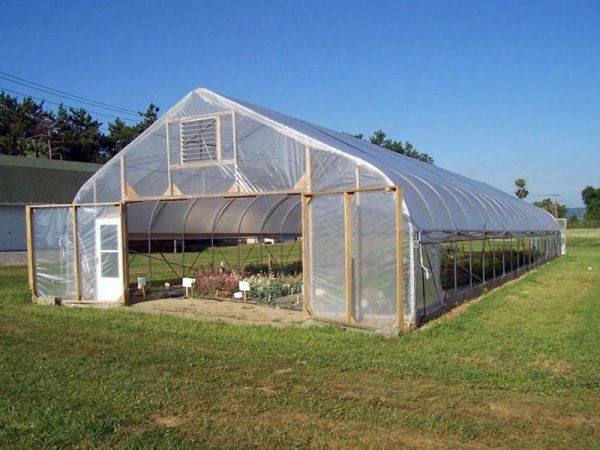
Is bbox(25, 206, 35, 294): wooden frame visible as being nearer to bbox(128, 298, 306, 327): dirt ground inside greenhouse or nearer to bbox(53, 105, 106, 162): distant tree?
bbox(128, 298, 306, 327): dirt ground inside greenhouse

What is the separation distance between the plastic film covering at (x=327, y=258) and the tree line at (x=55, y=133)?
39016 mm

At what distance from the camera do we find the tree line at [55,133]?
45.2 metres

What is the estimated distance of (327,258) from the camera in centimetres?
929

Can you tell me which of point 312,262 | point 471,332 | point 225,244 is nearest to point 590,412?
point 471,332

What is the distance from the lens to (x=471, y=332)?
28.1 feet

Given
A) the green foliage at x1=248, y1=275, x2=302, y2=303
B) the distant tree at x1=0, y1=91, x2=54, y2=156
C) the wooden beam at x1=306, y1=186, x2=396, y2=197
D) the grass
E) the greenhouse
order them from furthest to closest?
the distant tree at x1=0, y1=91, x2=54, y2=156, the green foliage at x1=248, y1=275, x2=302, y2=303, the greenhouse, the wooden beam at x1=306, y1=186, x2=396, y2=197, the grass

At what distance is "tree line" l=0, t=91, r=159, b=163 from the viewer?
45188mm

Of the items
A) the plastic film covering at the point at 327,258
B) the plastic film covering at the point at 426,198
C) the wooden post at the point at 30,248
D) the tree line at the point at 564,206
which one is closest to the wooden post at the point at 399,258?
the plastic film covering at the point at 426,198

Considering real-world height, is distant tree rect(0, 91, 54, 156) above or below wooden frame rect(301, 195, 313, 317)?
above

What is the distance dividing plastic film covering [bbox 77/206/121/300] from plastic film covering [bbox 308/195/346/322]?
4.94m

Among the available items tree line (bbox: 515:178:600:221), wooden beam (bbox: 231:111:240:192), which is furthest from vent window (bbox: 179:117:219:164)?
tree line (bbox: 515:178:600:221)

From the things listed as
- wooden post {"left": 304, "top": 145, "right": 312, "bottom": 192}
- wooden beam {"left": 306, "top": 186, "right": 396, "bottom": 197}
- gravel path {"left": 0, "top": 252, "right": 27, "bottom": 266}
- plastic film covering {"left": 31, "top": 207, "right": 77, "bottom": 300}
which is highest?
wooden post {"left": 304, "top": 145, "right": 312, "bottom": 192}

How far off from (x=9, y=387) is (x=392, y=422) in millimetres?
3822

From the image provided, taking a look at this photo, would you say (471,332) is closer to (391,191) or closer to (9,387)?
(391,191)
